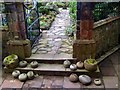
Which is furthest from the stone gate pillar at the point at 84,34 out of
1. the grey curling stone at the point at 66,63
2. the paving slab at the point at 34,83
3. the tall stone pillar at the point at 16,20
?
the tall stone pillar at the point at 16,20

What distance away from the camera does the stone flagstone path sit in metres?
4.77

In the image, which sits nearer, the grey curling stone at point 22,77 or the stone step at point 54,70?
the grey curling stone at point 22,77

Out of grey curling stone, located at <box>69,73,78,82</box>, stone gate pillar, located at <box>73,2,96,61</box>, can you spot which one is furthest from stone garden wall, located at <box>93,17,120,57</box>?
grey curling stone, located at <box>69,73,78,82</box>

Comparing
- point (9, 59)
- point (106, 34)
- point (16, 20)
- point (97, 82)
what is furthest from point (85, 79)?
point (16, 20)

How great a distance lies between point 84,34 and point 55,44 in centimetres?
135

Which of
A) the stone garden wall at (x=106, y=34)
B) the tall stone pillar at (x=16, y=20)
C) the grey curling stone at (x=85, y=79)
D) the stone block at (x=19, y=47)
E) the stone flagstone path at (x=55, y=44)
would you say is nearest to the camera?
the grey curling stone at (x=85, y=79)

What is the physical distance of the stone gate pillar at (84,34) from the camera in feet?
13.3

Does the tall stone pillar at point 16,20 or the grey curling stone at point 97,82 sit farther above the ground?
the tall stone pillar at point 16,20

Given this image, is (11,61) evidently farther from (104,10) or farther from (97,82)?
(104,10)

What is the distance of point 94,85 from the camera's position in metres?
3.92

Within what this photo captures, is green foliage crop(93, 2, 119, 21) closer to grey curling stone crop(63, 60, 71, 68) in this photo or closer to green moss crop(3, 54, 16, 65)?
grey curling stone crop(63, 60, 71, 68)

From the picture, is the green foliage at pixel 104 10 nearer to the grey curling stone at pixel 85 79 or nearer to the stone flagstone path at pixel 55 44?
the stone flagstone path at pixel 55 44

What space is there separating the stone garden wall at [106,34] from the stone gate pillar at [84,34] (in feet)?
0.91

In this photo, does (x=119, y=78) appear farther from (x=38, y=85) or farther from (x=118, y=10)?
(x=118, y=10)
